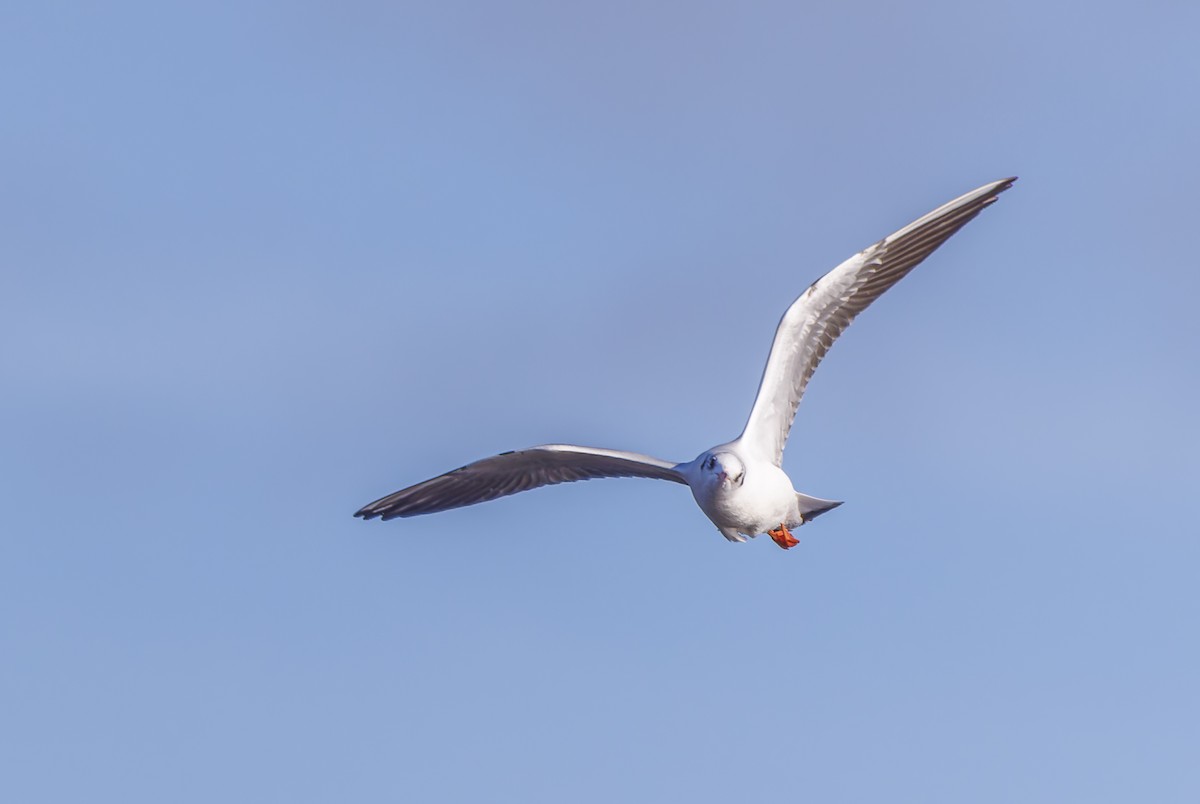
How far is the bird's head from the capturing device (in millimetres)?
22500

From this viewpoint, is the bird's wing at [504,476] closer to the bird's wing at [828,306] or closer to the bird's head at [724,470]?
the bird's wing at [828,306]

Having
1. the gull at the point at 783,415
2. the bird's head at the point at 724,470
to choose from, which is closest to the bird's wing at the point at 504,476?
the gull at the point at 783,415

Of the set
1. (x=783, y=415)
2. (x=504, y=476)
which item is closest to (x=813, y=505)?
(x=783, y=415)

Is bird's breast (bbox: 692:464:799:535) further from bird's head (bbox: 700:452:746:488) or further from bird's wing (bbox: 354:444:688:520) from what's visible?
bird's wing (bbox: 354:444:688:520)

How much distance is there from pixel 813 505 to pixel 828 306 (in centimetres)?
289

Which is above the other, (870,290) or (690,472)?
(870,290)

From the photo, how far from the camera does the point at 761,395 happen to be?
2381 cm

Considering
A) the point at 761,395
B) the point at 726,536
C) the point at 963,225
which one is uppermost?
the point at 963,225

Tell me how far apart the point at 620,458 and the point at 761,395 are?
84.0 inches

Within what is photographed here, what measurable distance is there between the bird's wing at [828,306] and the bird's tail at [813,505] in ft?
2.80

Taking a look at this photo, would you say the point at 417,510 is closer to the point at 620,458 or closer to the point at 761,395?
the point at 620,458

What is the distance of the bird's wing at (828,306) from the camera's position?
23.8m

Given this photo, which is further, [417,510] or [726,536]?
[417,510]

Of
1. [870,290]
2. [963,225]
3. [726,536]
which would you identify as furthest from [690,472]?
[963,225]
